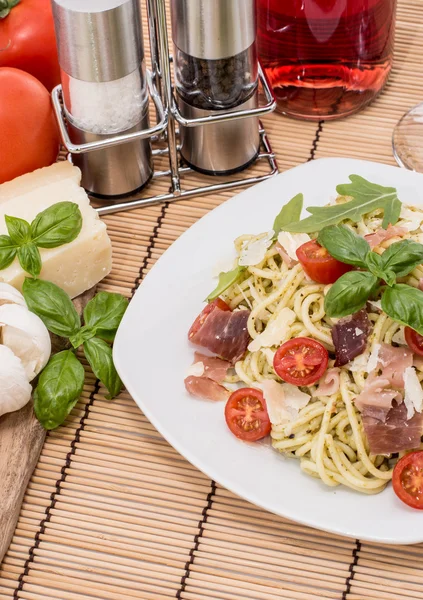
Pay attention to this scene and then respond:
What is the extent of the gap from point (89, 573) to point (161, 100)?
1324 millimetres

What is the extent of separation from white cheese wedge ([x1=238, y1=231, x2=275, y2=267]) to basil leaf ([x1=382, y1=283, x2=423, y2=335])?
379mm

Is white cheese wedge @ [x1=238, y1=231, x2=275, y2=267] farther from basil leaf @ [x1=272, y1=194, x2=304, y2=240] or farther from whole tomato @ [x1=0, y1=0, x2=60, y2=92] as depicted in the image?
whole tomato @ [x1=0, y1=0, x2=60, y2=92]

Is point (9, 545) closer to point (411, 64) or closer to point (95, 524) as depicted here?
point (95, 524)

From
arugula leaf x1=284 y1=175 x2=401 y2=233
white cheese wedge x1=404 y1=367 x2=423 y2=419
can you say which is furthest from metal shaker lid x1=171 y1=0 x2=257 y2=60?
white cheese wedge x1=404 y1=367 x2=423 y2=419

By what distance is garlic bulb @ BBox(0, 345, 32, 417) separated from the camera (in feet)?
6.33

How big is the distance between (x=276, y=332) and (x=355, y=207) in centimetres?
38

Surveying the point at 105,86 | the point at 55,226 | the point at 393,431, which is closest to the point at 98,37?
the point at 105,86

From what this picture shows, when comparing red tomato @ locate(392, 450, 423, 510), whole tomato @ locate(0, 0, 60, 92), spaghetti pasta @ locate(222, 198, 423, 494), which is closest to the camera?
red tomato @ locate(392, 450, 423, 510)

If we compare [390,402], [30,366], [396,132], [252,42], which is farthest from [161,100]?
[390,402]

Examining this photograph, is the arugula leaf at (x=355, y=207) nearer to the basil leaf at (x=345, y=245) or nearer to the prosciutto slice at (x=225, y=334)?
the basil leaf at (x=345, y=245)

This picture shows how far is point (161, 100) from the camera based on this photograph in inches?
98.9

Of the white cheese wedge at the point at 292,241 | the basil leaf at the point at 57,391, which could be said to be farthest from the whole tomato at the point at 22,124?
the white cheese wedge at the point at 292,241

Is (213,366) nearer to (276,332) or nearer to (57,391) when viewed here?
(276,332)

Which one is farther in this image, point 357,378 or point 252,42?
point 252,42
